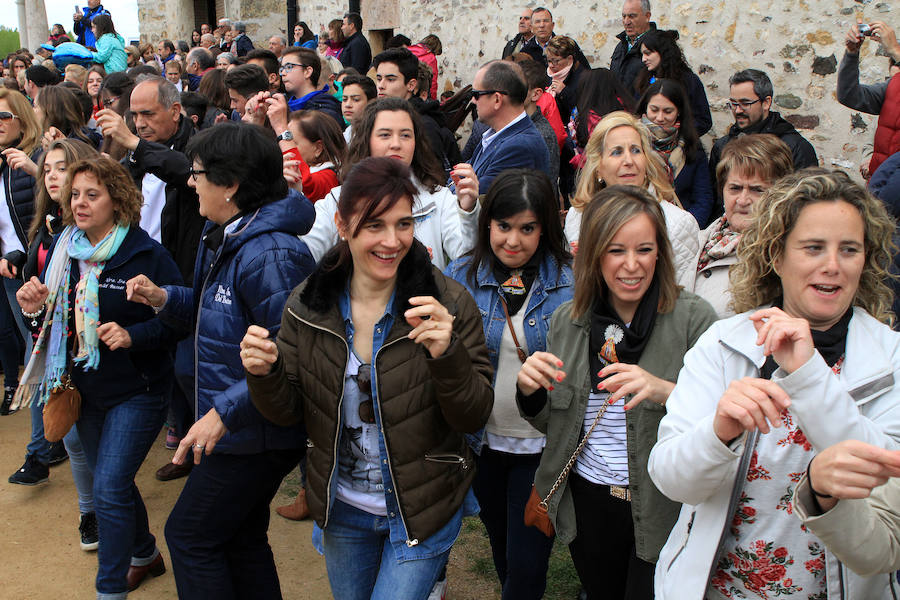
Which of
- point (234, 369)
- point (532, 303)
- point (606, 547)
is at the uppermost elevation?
point (532, 303)

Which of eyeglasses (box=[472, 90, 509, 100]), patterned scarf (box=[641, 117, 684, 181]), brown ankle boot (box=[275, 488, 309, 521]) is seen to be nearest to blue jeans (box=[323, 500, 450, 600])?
brown ankle boot (box=[275, 488, 309, 521])

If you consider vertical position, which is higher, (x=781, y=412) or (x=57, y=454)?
(x=781, y=412)

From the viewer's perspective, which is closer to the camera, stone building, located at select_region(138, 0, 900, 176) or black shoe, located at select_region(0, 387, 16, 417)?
black shoe, located at select_region(0, 387, 16, 417)

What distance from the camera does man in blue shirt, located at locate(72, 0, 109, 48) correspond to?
51.7ft

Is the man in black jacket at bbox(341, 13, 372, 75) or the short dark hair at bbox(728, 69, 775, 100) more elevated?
the man in black jacket at bbox(341, 13, 372, 75)

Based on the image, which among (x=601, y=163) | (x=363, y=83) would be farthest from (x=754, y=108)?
(x=363, y=83)

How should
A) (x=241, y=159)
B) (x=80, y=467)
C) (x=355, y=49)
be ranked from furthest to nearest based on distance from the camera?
(x=355, y=49)
(x=80, y=467)
(x=241, y=159)

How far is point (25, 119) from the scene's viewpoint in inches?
223

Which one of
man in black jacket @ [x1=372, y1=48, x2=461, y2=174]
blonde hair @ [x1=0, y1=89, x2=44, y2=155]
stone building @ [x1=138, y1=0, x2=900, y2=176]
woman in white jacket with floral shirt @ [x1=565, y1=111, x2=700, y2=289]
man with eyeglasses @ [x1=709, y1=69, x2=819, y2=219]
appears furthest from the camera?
stone building @ [x1=138, y1=0, x2=900, y2=176]

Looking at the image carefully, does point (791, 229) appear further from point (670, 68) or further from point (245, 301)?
point (670, 68)

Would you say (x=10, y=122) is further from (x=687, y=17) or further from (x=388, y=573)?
(x=687, y=17)

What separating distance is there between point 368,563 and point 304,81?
16.6ft

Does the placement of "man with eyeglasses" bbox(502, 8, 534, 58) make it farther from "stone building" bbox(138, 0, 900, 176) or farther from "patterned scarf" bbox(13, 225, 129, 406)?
"patterned scarf" bbox(13, 225, 129, 406)

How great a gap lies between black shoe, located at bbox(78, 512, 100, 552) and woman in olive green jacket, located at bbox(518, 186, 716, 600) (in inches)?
110
